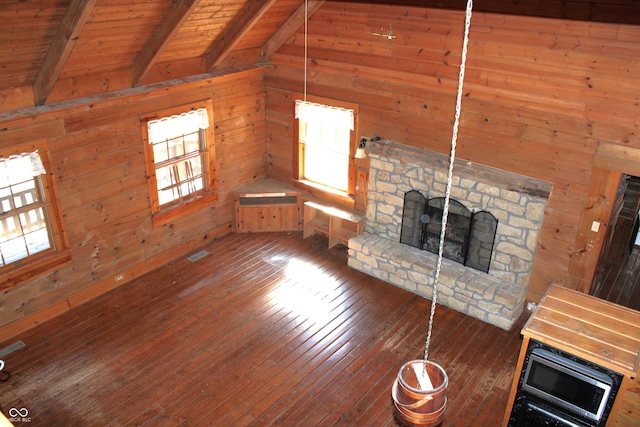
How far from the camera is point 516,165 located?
223 inches

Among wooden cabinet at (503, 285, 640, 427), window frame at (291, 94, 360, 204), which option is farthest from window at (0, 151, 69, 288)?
wooden cabinet at (503, 285, 640, 427)

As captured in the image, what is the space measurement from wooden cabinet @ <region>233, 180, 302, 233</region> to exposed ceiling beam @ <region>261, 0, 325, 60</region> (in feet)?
6.23

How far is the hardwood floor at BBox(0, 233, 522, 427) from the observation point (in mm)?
4609

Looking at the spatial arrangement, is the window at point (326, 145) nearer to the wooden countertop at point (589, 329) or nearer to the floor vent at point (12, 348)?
the wooden countertop at point (589, 329)

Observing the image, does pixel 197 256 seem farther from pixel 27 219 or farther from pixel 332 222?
pixel 27 219

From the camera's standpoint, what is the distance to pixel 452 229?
6.15m

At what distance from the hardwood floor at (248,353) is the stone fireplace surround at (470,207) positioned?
201 millimetres

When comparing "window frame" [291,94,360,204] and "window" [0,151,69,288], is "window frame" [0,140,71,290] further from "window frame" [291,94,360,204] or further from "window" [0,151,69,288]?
"window frame" [291,94,360,204]

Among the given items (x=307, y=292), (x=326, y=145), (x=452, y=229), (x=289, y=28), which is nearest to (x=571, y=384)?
(x=452, y=229)

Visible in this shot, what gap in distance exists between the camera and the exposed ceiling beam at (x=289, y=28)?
21.6 feet

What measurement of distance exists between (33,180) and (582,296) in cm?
521

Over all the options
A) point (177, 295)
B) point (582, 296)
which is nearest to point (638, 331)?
point (582, 296)

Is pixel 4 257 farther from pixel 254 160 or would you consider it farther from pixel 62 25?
pixel 254 160

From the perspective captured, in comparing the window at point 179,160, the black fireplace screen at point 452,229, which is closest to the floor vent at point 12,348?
the window at point 179,160
